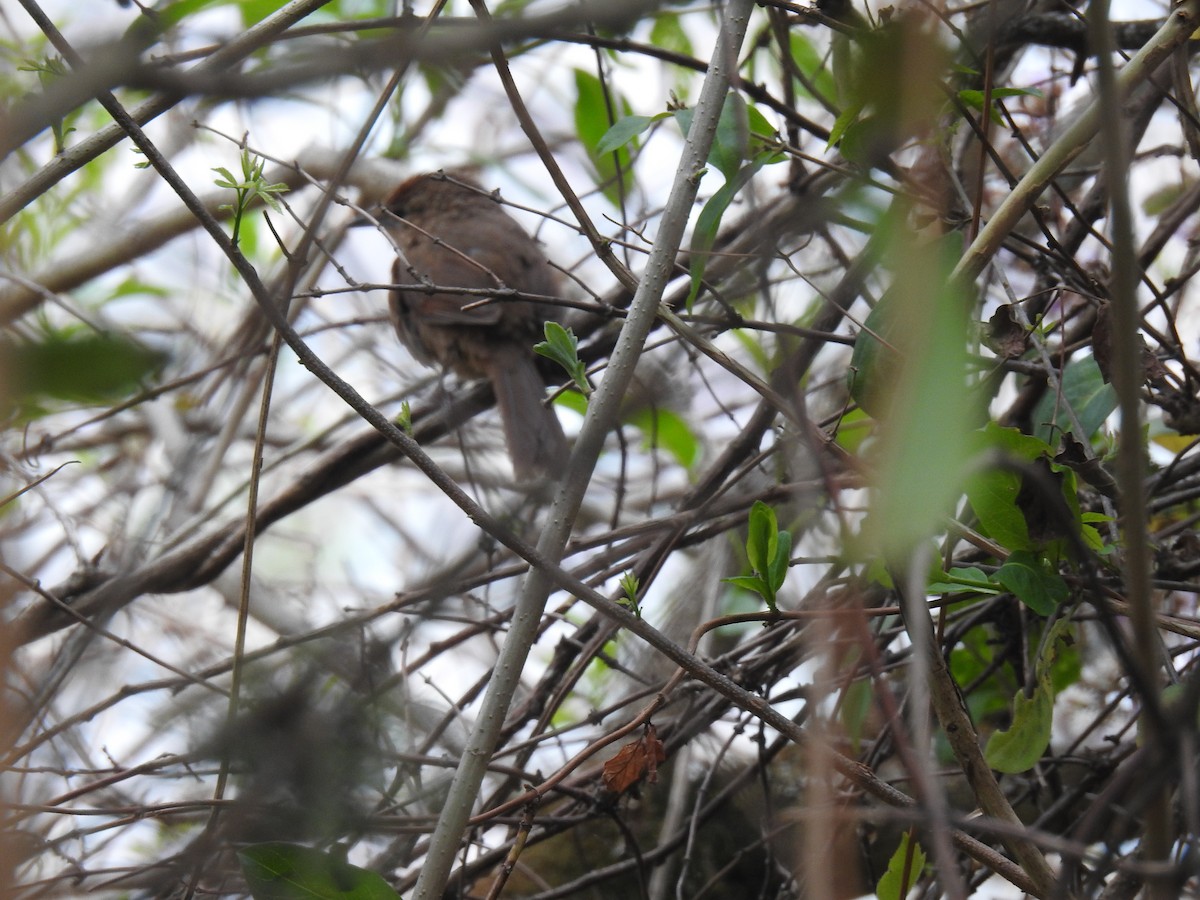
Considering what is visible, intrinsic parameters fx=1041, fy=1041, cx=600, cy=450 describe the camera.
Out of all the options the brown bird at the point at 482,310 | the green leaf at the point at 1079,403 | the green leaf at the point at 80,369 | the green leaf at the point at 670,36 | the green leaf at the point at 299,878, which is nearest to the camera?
the green leaf at the point at 80,369

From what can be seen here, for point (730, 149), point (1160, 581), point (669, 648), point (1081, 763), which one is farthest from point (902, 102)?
point (1081, 763)

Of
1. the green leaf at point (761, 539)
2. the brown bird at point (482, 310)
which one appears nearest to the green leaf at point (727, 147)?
the green leaf at point (761, 539)

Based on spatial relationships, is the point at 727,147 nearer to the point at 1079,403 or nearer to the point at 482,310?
the point at 1079,403

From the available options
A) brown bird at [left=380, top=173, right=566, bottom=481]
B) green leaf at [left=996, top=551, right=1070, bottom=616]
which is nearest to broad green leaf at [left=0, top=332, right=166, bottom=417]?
green leaf at [left=996, top=551, right=1070, bottom=616]

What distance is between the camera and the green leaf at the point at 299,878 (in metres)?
1.16

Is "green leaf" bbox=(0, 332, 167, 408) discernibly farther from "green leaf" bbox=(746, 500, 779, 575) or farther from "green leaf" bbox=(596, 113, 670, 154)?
"green leaf" bbox=(596, 113, 670, 154)

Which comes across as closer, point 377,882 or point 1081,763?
point 377,882

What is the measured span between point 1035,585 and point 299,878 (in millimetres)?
963

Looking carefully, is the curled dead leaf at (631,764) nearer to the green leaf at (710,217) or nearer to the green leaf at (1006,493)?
the green leaf at (1006,493)

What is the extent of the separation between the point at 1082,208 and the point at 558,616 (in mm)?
1187

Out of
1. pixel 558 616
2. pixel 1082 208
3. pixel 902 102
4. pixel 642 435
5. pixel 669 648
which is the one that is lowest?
pixel 669 648

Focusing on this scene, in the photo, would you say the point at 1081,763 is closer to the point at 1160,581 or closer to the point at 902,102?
the point at 1160,581

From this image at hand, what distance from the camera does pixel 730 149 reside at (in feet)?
5.08

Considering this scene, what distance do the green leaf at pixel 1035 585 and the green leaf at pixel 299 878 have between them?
2.77ft
